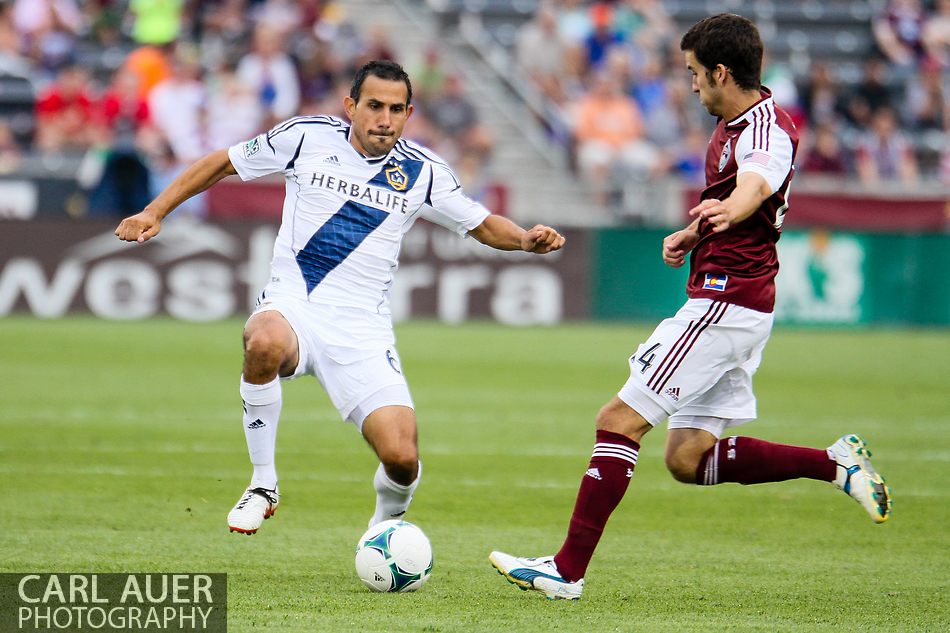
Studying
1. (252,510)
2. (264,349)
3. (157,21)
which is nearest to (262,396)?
(264,349)

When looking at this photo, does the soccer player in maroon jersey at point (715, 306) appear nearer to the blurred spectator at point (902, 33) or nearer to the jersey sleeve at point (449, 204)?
the jersey sleeve at point (449, 204)

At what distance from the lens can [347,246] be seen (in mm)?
6625

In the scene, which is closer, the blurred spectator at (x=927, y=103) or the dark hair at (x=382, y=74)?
the dark hair at (x=382, y=74)

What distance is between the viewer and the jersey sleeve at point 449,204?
673 centimetres

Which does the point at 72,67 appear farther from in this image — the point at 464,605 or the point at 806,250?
the point at 464,605

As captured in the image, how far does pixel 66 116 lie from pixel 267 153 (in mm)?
13640

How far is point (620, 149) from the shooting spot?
69.7 feet

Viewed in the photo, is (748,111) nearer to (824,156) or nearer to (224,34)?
(824,156)

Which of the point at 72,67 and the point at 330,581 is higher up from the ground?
the point at 72,67

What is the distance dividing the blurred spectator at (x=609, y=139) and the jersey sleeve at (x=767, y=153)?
15.3m

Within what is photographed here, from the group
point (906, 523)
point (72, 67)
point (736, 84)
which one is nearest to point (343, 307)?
point (736, 84)

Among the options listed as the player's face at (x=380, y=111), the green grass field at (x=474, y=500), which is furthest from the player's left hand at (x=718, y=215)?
the player's face at (x=380, y=111)

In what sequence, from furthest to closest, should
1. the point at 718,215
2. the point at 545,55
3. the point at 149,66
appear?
the point at 545,55 → the point at 149,66 → the point at 718,215

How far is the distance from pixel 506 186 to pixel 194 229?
4.55 meters
